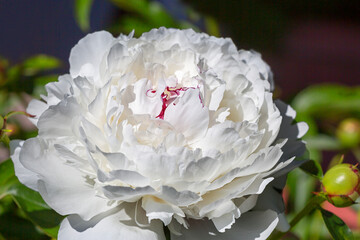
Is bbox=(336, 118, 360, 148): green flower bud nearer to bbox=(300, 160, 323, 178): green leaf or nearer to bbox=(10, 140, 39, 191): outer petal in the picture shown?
bbox=(300, 160, 323, 178): green leaf

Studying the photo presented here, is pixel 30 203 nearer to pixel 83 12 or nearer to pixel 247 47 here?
pixel 83 12

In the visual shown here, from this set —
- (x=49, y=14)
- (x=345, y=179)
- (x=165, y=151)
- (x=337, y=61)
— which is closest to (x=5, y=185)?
(x=165, y=151)

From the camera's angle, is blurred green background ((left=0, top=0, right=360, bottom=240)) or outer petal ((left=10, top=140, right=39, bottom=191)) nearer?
outer petal ((left=10, top=140, right=39, bottom=191))

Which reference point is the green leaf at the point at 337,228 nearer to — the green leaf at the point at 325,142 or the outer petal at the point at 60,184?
the outer petal at the point at 60,184

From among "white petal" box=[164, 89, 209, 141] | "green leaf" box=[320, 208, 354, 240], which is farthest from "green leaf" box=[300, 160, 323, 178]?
"white petal" box=[164, 89, 209, 141]

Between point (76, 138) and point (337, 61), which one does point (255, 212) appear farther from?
point (337, 61)

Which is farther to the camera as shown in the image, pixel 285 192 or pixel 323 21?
pixel 323 21

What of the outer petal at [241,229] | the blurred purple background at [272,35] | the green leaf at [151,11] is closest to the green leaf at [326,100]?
the green leaf at [151,11]
